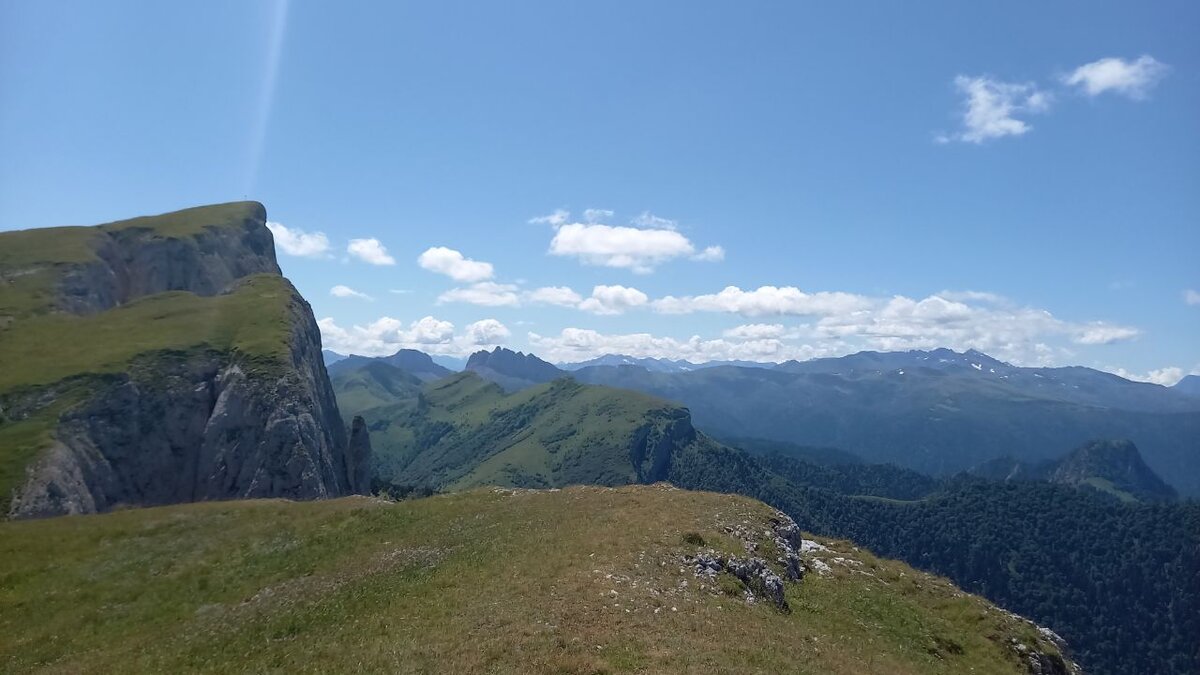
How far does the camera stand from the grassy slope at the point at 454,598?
26016mm

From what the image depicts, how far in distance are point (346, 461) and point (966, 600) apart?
5800 inches

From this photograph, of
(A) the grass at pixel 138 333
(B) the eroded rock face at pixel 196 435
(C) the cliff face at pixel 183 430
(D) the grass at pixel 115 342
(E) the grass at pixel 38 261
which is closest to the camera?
(D) the grass at pixel 115 342

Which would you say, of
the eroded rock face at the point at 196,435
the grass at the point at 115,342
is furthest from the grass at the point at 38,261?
the eroded rock face at the point at 196,435

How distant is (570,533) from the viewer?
134 feet

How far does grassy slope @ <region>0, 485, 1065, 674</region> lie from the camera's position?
26016mm

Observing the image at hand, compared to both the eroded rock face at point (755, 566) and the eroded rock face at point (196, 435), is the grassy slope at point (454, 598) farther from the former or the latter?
the eroded rock face at point (196, 435)

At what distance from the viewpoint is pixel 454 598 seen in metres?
31.8

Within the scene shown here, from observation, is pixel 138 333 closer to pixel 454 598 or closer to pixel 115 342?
pixel 115 342

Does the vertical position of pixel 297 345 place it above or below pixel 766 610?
above

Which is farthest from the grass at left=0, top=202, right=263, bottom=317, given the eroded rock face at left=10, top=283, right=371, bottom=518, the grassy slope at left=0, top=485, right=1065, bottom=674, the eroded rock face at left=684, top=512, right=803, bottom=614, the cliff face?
the eroded rock face at left=684, top=512, right=803, bottom=614

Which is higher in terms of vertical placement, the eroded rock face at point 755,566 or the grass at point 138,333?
the grass at point 138,333

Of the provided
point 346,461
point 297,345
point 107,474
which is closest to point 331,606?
point 107,474

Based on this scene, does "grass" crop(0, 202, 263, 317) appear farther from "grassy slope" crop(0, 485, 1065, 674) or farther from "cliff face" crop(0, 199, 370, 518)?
"grassy slope" crop(0, 485, 1065, 674)

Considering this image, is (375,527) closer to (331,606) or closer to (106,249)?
(331,606)
